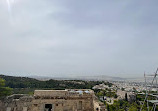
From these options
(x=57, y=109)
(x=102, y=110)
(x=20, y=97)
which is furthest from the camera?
(x=20, y=97)

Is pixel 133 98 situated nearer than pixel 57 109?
No

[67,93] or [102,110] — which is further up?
[67,93]

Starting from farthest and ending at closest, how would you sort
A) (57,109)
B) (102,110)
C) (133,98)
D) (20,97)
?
1. (133,98)
2. (20,97)
3. (57,109)
4. (102,110)

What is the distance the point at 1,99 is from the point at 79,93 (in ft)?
23.6

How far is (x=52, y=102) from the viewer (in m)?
11.4

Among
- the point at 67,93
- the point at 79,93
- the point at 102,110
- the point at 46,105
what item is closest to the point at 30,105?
the point at 46,105

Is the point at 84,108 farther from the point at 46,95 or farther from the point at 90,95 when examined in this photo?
the point at 46,95

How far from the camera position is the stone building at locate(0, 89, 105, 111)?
1132cm

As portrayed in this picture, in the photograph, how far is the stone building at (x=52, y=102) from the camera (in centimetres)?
1132

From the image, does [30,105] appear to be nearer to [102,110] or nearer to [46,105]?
[46,105]

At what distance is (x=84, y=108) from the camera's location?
37.3 feet

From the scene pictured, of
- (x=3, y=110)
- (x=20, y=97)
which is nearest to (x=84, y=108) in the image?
(x=20, y=97)

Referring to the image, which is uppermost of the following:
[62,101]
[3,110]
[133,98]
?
[62,101]

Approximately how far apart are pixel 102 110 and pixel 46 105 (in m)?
5.09
